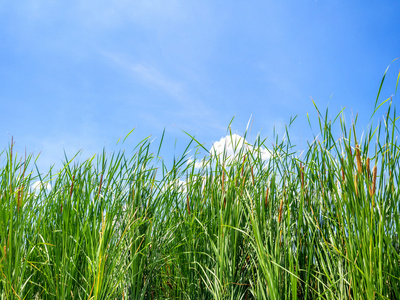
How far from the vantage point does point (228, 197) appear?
2049 millimetres

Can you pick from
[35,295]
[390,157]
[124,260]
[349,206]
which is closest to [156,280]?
[124,260]

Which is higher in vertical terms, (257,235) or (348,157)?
(348,157)

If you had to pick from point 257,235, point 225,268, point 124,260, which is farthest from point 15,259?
point 257,235

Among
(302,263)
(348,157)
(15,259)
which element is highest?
(348,157)

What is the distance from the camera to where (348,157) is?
1.65m

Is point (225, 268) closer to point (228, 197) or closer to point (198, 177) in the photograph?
point (228, 197)

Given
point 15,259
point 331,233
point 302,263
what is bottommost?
point 15,259

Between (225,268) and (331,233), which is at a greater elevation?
(331,233)

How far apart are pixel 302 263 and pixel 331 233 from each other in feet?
0.96

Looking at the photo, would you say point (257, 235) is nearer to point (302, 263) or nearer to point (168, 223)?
point (302, 263)

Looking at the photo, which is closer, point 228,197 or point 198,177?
point 228,197

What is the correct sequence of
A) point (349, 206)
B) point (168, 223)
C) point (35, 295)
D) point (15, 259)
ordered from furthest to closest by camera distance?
1. point (168, 223)
2. point (35, 295)
3. point (15, 259)
4. point (349, 206)

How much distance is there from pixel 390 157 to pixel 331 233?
49 centimetres

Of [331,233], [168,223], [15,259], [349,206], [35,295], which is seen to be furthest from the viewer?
[168,223]
